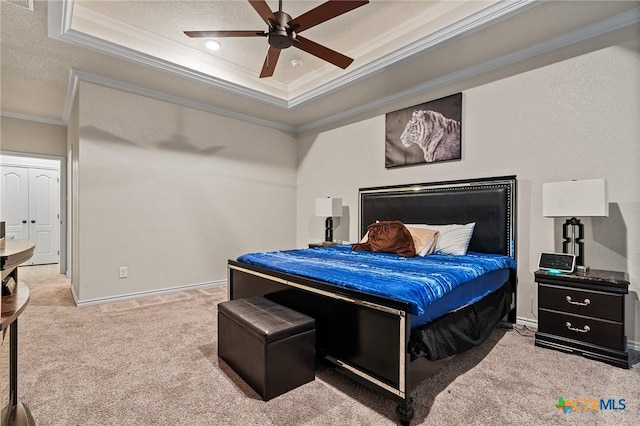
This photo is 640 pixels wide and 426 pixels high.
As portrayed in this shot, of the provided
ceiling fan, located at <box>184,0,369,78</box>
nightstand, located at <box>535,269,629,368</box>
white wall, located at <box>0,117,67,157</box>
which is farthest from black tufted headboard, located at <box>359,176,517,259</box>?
white wall, located at <box>0,117,67,157</box>

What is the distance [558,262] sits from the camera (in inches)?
106

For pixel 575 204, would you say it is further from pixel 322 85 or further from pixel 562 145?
pixel 322 85

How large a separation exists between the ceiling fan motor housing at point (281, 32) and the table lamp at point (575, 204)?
7.96ft

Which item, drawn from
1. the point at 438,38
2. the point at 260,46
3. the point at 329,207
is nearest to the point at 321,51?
the point at 438,38

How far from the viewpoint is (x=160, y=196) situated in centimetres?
426

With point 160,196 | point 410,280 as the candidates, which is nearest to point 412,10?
point 410,280

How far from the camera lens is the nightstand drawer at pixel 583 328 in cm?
233

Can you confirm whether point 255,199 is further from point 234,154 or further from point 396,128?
point 396,128

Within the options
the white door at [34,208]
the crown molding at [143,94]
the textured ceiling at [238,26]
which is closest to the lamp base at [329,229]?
the crown molding at [143,94]

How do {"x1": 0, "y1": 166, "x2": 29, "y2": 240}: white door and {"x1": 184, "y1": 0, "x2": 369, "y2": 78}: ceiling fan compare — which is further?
{"x1": 0, "y1": 166, "x2": 29, "y2": 240}: white door

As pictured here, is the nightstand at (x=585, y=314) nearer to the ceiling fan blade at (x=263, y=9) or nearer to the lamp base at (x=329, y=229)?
the lamp base at (x=329, y=229)

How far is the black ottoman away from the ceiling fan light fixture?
3025 mm

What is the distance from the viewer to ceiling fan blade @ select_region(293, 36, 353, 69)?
260cm

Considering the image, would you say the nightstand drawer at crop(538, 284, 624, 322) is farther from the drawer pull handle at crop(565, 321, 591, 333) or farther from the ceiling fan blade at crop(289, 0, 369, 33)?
the ceiling fan blade at crop(289, 0, 369, 33)
